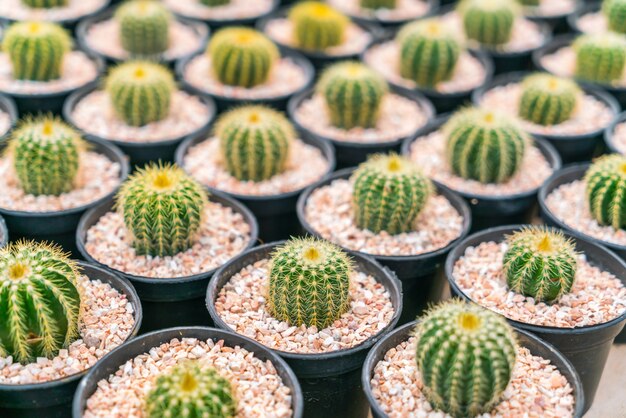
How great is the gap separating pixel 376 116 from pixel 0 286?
3.00 m

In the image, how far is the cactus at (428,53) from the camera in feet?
19.4

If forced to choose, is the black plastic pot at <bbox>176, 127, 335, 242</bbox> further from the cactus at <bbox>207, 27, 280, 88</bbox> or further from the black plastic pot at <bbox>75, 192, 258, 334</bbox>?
the cactus at <bbox>207, 27, 280, 88</bbox>

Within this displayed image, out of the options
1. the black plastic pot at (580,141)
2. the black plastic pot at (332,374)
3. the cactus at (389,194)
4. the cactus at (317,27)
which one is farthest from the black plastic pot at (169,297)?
the cactus at (317,27)

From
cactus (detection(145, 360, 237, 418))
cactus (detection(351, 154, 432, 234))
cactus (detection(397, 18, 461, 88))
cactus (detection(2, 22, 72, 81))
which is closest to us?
cactus (detection(145, 360, 237, 418))

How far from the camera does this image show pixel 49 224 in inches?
175

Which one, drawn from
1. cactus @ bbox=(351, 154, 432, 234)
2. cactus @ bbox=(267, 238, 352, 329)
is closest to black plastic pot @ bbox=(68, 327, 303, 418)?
cactus @ bbox=(267, 238, 352, 329)

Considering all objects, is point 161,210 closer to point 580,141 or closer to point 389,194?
point 389,194

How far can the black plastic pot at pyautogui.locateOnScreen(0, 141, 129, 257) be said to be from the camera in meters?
4.39

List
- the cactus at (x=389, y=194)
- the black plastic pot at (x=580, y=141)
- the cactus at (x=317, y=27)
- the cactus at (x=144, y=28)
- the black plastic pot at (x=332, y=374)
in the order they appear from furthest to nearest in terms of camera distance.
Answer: the cactus at (x=317, y=27)
the cactus at (x=144, y=28)
the black plastic pot at (x=580, y=141)
the cactus at (x=389, y=194)
the black plastic pot at (x=332, y=374)

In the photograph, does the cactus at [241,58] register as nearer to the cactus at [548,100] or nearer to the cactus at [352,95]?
the cactus at [352,95]

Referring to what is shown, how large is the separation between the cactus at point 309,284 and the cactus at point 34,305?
920 mm

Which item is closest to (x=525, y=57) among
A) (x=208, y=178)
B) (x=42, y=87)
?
(x=208, y=178)

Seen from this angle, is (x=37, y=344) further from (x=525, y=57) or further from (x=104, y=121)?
(x=525, y=57)

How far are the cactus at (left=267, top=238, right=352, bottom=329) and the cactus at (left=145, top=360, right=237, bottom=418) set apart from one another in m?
0.64
